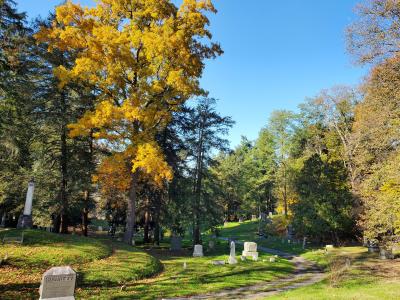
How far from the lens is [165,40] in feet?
55.9

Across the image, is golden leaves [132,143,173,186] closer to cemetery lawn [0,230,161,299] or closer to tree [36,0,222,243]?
tree [36,0,222,243]

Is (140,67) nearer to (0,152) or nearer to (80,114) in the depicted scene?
(80,114)

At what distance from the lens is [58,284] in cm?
925

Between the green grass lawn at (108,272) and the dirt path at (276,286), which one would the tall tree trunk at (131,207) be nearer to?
the green grass lawn at (108,272)

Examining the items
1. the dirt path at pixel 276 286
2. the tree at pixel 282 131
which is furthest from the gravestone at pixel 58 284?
the tree at pixel 282 131

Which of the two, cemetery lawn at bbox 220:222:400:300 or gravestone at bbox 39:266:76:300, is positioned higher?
gravestone at bbox 39:266:76:300

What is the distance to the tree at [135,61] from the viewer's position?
17.4 m

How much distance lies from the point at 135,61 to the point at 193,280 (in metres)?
12.3

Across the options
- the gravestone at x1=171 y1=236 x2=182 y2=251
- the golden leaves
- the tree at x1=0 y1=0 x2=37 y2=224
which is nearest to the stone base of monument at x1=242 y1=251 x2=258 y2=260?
the gravestone at x1=171 y1=236 x2=182 y2=251

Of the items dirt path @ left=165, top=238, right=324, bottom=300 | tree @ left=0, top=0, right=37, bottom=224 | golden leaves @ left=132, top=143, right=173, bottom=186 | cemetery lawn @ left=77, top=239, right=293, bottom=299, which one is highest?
tree @ left=0, top=0, right=37, bottom=224

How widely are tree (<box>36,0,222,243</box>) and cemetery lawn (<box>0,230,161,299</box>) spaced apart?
14.4 ft

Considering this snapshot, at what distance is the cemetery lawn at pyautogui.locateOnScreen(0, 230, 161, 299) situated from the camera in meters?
11.1

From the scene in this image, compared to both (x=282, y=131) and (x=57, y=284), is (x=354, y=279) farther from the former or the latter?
(x=282, y=131)

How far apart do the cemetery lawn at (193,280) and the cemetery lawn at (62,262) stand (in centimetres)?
68
